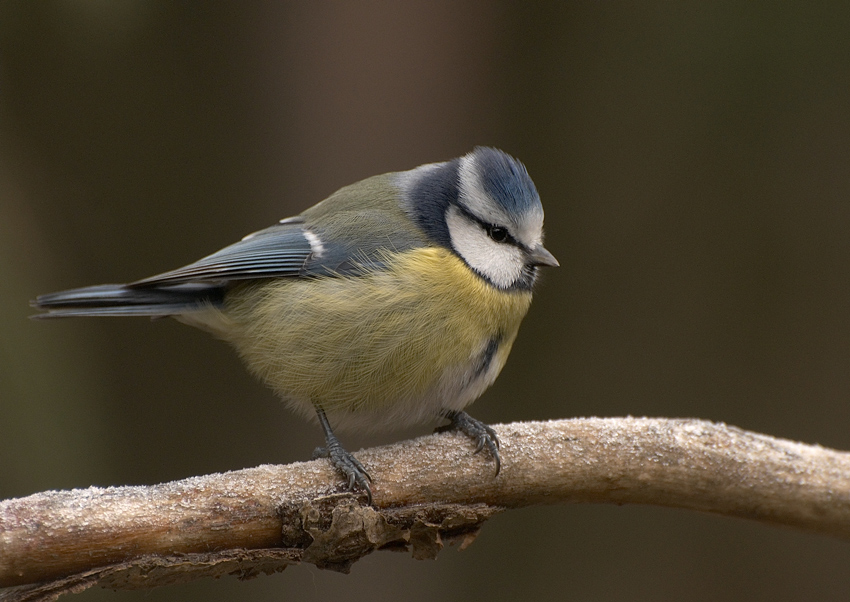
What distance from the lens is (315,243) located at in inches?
59.9

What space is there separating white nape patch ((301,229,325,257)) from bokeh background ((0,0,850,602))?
2.61 feet

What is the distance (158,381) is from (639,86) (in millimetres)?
1920

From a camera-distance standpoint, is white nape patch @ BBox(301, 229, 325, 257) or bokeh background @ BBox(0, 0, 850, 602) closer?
white nape patch @ BBox(301, 229, 325, 257)

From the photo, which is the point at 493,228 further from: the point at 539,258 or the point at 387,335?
the point at 387,335

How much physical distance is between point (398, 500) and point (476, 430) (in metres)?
0.23

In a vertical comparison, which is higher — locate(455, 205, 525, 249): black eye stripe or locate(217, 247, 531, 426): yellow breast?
locate(455, 205, 525, 249): black eye stripe

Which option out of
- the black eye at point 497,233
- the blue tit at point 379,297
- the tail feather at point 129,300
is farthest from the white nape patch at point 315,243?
the black eye at point 497,233

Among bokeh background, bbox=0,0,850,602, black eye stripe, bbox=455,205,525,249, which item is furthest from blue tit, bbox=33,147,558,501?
bokeh background, bbox=0,0,850,602

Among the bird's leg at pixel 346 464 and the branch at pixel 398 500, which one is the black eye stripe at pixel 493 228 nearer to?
the branch at pixel 398 500

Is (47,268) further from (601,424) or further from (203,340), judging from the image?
(601,424)

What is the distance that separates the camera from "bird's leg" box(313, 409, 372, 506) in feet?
4.15

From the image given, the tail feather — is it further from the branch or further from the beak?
the beak

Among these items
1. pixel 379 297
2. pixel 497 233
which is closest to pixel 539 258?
pixel 497 233

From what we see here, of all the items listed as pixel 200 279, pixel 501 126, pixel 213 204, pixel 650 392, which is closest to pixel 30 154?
pixel 213 204
